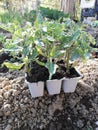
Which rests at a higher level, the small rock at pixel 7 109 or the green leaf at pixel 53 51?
the green leaf at pixel 53 51

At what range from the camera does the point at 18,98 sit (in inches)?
73.9

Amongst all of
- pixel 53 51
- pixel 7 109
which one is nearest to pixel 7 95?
pixel 7 109

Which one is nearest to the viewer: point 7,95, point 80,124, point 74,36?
point 74,36

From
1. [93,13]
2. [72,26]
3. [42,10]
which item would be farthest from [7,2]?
[72,26]

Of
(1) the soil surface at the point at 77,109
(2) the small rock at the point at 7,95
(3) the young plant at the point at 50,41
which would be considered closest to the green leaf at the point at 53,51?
(3) the young plant at the point at 50,41

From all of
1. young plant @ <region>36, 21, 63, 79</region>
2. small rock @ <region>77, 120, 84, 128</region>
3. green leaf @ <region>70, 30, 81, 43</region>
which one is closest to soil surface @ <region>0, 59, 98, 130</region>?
small rock @ <region>77, 120, 84, 128</region>

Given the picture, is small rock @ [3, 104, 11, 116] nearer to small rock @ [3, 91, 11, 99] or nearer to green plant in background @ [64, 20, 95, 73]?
small rock @ [3, 91, 11, 99]

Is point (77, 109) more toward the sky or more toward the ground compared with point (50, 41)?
more toward the ground

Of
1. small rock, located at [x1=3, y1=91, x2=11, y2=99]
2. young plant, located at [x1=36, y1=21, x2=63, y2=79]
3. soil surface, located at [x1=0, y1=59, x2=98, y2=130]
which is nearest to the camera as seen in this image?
young plant, located at [x1=36, y1=21, x2=63, y2=79]

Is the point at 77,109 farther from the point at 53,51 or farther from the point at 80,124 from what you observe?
the point at 53,51

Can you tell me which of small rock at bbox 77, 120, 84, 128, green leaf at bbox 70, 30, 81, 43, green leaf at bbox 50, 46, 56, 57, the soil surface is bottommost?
small rock at bbox 77, 120, 84, 128

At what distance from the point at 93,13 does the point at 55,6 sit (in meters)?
1.80

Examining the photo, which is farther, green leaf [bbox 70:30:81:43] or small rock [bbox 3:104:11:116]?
small rock [bbox 3:104:11:116]

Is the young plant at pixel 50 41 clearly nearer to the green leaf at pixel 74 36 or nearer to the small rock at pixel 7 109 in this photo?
the green leaf at pixel 74 36
